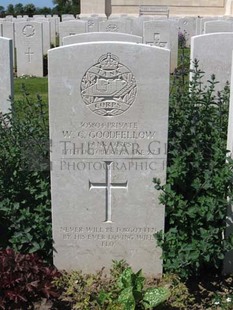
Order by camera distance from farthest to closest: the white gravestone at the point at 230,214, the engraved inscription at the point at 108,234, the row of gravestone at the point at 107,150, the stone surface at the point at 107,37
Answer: the stone surface at the point at 107,37 < the engraved inscription at the point at 108,234 < the white gravestone at the point at 230,214 < the row of gravestone at the point at 107,150

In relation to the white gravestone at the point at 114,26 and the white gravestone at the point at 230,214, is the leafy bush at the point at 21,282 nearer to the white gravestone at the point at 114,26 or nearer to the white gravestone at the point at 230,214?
the white gravestone at the point at 230,214

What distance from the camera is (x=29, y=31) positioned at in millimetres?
13445

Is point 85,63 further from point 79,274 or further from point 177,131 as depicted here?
point 79,274

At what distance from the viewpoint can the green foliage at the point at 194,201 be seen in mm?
3664

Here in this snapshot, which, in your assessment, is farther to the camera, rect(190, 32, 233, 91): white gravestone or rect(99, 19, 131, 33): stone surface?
rect(99, 19, 131, 33): stone surface

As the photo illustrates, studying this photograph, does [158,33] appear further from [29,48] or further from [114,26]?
[114,26]

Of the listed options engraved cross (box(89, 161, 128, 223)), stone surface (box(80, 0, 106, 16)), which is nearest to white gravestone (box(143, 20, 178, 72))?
engraved cross (box(89, 161, 128, 223))

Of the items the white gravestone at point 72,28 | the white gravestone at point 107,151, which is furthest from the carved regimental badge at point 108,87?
the white gravestone at point 72,28

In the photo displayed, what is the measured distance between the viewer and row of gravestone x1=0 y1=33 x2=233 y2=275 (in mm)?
3570

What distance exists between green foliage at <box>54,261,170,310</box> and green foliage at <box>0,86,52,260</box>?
1.05 ft

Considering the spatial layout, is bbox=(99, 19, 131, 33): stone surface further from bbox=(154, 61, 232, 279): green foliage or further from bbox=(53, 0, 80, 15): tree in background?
bbox=(53, 0, 80, 15): tree in background

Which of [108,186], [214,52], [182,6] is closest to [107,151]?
[108,186]

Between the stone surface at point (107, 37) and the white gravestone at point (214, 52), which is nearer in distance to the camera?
the stone surface at point (107, 37)

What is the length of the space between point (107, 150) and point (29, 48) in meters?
10.4
